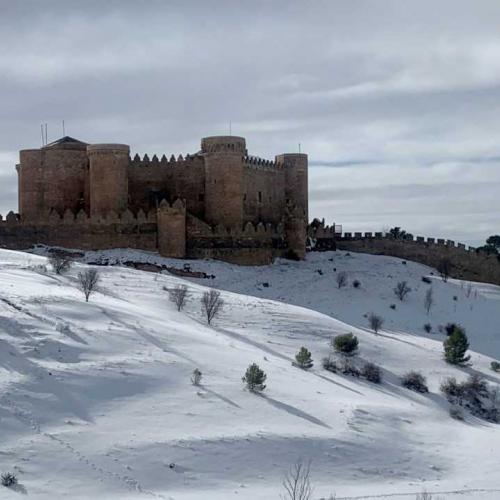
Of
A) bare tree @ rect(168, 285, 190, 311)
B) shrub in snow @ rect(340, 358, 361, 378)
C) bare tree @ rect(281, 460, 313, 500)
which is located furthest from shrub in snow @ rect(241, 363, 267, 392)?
bare tree @ rect(168, 285, 190, 311)

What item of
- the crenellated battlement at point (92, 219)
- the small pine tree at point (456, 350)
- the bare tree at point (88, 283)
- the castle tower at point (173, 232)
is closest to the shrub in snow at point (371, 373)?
the small pine tree at point (456, 350)

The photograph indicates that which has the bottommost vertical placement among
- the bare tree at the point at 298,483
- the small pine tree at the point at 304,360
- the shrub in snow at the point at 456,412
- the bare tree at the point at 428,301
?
the shrub in snow at the point at 456,412

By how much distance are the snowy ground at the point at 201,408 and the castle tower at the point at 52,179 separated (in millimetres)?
11475

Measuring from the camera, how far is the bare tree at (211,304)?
29250 mm

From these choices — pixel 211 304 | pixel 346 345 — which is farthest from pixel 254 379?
pixel 211 304

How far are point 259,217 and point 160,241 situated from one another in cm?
654

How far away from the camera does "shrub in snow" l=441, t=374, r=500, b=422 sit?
26036 millimetres

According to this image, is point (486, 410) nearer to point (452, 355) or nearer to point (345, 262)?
point (452, 355)

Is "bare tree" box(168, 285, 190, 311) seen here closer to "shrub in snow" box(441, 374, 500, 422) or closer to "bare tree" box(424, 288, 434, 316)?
"shrub in snow" box(441, 374, 500, 422)

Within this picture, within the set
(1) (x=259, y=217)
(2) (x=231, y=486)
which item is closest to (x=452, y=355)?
(2) (x=231, y=486)

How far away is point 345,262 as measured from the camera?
4400 centimetres

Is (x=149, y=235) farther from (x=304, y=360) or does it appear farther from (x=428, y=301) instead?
(x=304, y=360)

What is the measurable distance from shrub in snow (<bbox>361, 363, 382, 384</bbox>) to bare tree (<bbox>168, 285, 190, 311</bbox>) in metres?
6.26

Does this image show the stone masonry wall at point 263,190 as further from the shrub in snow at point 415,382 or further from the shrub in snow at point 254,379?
the shrub in snow at point 254,379
